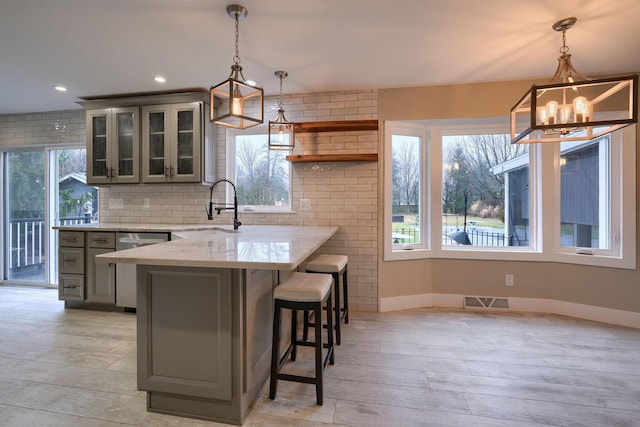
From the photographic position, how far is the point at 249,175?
380 centimetres

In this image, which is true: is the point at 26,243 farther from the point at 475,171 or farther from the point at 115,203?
the point at 475,171

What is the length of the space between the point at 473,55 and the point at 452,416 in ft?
9.08

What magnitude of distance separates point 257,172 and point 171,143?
1.02 m

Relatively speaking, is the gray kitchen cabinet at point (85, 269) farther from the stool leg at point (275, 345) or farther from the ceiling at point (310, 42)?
the stool leg at point (275, 345)

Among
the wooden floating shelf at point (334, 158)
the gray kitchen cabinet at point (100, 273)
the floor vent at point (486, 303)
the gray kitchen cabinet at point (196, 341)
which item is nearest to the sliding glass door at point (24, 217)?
the gray kitchen cabinet at point (100, 273)

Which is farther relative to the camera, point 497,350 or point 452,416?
point 497,350

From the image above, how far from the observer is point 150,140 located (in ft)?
11.8

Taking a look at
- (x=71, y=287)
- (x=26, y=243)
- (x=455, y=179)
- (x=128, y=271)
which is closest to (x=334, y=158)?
(x=455, y=179)

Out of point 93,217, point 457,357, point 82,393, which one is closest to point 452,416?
point 457,357

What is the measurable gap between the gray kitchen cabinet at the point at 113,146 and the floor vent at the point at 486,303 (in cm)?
408

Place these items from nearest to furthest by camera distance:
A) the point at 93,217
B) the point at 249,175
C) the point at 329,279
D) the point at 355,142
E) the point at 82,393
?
the point at 82,393 < the point at 329,279 < the point at 355,142 < the point at 249,175 < the point at 93,217

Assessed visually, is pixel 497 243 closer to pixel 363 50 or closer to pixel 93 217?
pixel 363 50

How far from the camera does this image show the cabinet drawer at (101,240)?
3322 mm

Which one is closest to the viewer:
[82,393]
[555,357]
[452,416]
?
[452,416]
